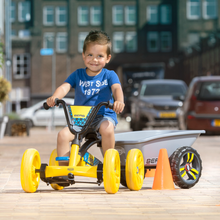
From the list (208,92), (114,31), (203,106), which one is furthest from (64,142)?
(114,31)

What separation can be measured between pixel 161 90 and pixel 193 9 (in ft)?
142

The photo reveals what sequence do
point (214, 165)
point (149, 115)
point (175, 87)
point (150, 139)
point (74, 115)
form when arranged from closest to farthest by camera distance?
point (74, 115), point (150, 139), point (214, 165), point (149, 115), point (175, 87)

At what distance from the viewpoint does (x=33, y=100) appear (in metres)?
59.9

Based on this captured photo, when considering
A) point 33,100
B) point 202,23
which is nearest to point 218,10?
point 202,23

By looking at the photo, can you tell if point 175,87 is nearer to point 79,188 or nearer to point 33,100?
point 79,188

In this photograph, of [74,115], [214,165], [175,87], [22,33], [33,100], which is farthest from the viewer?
[22,33]

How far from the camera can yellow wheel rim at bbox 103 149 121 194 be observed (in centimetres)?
545

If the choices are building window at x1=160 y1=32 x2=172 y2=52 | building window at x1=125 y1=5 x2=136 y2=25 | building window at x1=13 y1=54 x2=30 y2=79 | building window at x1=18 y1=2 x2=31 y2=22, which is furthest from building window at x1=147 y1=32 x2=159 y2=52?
building window at x1=18 y1=2 x2=31 y2=22

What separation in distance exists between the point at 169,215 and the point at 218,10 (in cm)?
5857

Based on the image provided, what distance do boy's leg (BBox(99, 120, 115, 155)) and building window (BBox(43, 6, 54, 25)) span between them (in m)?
57.2

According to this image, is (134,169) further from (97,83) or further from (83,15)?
(83,15)

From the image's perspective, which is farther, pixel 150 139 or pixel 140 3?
pixel 140 3

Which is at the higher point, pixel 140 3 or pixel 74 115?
pixel 140 3

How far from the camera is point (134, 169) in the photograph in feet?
18.9
